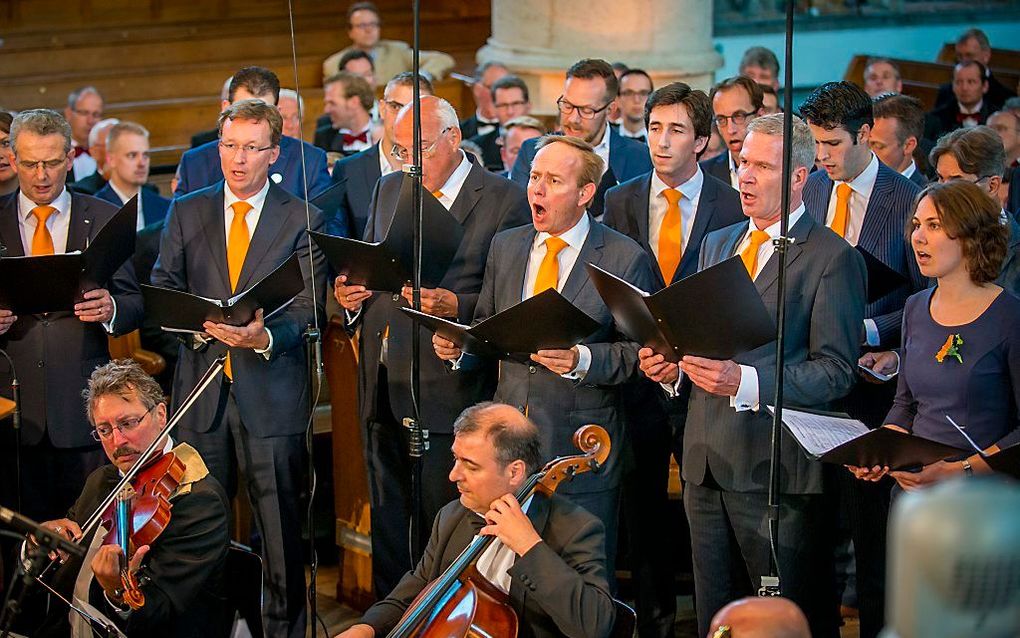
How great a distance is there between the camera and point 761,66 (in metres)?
7.07

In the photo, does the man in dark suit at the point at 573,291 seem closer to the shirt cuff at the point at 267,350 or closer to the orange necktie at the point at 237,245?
the shirt cuff at the point at 267,350

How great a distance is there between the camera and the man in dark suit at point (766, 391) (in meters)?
3.41

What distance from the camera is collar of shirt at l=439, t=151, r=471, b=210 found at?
4250 mm

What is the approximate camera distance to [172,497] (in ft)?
11.4

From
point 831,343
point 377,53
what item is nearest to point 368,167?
point 831,343

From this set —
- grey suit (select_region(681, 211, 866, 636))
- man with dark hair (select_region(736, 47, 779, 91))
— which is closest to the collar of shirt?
grey suit (select_region(681, 211, 866, 636))

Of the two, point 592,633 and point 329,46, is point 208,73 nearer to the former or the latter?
point 329,46

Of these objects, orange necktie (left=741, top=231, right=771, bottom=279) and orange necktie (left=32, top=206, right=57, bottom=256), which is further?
orange necktie (left=32, top=206, right=57, bottom=256)

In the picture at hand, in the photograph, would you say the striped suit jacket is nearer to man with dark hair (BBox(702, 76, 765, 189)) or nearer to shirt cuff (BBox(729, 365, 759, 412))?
shirt cuff (BBox(729, 365, 759, 412))

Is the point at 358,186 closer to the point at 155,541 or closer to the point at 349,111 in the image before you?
the point at 155,541

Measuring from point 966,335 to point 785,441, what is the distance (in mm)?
569

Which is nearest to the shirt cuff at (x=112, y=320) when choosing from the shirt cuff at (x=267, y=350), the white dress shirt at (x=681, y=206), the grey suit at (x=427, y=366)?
the shirt cuff at (x=267, y=350)

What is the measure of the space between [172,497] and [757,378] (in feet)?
5.08

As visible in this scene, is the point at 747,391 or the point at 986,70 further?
the point at 986,70
